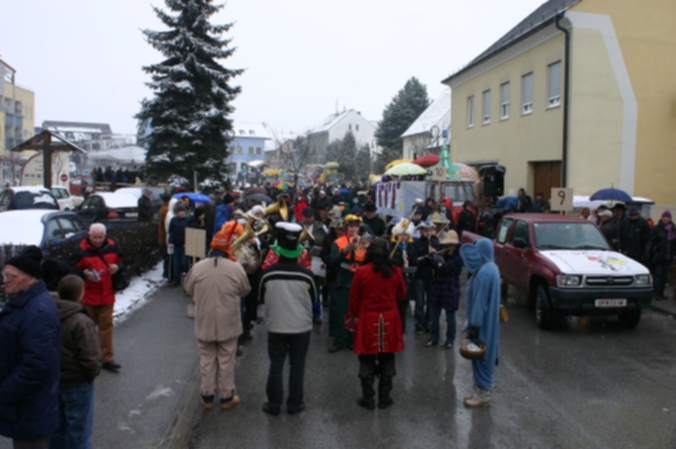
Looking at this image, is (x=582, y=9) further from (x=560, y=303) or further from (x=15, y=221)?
(x=15, y=221)

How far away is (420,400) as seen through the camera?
650cm

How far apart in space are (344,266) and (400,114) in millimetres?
61304

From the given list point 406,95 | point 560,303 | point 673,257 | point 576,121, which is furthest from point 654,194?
point 406,95

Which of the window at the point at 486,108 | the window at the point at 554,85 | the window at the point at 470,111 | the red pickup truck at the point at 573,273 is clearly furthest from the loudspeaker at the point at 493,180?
the red pickup truck at the point at 573,273

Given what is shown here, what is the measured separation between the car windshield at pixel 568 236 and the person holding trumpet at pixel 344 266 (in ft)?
12.8

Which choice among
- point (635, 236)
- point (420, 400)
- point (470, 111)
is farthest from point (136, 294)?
point (470, 111)

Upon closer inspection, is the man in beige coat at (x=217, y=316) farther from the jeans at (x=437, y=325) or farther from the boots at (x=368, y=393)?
the jeans at (x=437, y=325)

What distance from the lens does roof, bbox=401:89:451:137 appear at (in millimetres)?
54856

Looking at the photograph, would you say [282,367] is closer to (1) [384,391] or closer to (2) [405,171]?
(1) [384,391]

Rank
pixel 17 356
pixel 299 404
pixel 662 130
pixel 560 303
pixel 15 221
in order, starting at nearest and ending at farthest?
pixel 17 356 < pixel 299 404 < pixel 560 303 < pixel 15 221 < pixel 662 130

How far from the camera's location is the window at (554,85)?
68.9 feet

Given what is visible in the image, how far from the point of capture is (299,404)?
608 centimetres

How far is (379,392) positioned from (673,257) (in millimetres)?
9494

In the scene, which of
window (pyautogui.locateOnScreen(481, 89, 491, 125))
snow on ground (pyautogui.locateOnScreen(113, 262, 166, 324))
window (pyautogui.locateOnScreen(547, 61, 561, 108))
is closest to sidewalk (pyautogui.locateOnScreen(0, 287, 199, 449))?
snow on ground (pyautogui.locateOnScreen(113, 262, 166, 324))
